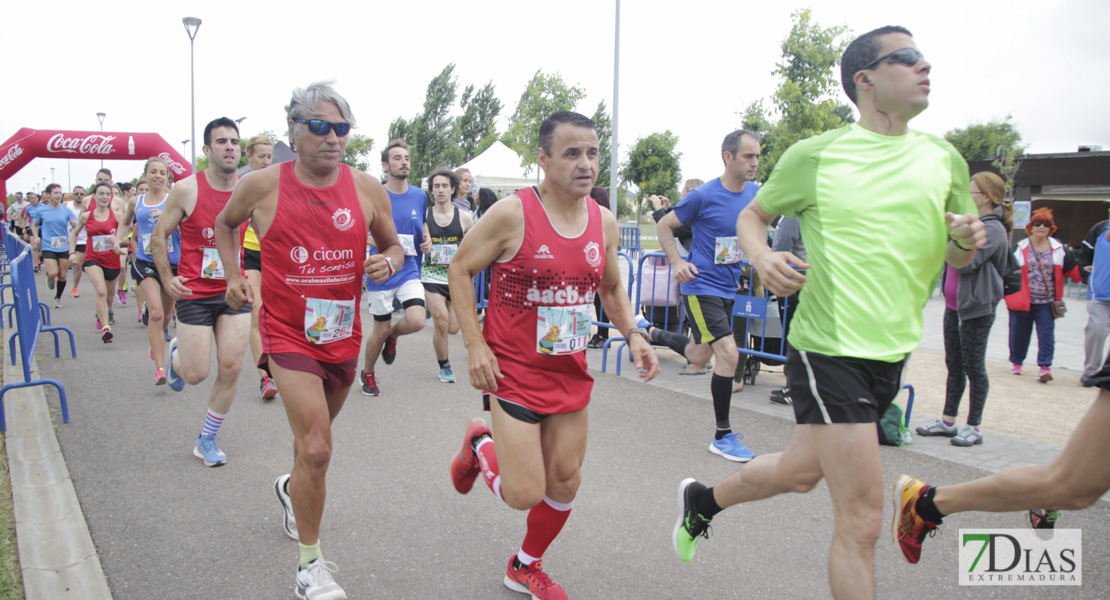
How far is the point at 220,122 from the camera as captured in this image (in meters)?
4.84

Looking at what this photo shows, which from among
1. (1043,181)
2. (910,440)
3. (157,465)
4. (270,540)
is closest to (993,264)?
(910,440)

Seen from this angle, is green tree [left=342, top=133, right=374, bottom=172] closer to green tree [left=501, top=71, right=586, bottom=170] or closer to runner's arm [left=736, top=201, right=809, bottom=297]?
green tree [left=501, top=71, right=586, bottom=170]

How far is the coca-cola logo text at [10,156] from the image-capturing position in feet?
62.8

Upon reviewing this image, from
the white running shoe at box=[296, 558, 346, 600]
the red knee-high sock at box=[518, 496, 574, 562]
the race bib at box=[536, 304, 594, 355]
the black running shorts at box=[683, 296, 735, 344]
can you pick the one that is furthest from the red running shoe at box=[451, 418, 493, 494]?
the black running shorts at box=[683, 296, 735, 344]

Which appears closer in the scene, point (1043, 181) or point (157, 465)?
point (157, 465)

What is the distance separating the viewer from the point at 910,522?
110 inches

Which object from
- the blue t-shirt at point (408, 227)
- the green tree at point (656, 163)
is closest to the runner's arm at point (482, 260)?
the blue t-shirt at point (408, 227)

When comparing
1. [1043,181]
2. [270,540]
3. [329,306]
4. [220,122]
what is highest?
[1043,181]

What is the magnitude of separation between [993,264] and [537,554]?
4123 mm

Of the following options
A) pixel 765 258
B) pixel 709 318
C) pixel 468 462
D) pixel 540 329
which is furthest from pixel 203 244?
pixel 765 258

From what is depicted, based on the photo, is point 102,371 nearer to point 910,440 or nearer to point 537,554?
point 537,554

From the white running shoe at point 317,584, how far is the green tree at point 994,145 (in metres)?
21.3

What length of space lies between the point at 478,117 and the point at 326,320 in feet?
148

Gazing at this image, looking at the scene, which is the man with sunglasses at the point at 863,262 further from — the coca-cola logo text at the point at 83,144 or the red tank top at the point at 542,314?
the coca-cola logo text at the point at 83,144
